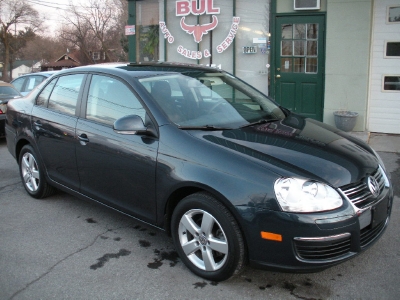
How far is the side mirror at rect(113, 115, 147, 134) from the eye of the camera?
3.57 m

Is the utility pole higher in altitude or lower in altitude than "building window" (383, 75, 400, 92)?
higher

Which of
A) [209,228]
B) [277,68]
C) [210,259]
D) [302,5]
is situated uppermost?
[302,5]

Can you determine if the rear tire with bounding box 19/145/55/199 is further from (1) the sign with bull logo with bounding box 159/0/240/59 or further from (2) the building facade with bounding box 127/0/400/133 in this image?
(1) the sign with bull logo with bounding box 159/0/240/59

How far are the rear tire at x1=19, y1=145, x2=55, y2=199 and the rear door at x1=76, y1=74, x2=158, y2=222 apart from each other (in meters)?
0.96

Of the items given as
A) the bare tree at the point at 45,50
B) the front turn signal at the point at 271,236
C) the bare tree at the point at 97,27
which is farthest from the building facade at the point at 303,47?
the bare tree at the point at 45,50

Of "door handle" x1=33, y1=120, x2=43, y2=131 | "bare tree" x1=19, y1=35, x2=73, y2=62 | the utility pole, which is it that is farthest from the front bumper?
"bare tree" x1=19, y1=35, x2=73, y2=62

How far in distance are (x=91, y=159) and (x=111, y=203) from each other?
465 millimetres

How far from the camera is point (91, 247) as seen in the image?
157 inches

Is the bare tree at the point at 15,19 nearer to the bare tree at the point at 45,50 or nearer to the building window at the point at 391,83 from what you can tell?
the bare tree at the point at 45,50

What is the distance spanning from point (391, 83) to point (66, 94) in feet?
21.8

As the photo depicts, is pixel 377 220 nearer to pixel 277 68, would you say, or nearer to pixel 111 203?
pixel 111 203

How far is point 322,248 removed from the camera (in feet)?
9.63

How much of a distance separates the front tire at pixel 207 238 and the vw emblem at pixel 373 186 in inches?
40.9

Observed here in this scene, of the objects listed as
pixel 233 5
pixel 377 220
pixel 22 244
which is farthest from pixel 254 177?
pixel 233 5
